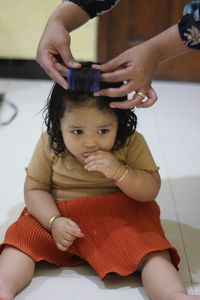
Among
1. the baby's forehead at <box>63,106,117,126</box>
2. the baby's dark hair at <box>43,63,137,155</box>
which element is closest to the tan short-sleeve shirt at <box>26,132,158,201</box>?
the baby's dark hair at <box>43,63,137,155</box>

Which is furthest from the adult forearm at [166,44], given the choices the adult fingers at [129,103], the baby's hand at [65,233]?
the baby's hand at [65,233]

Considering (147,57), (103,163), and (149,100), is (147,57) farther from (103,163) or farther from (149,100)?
A: (103,163)

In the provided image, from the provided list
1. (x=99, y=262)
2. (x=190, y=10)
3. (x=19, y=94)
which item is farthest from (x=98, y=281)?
(x=19, y=94)

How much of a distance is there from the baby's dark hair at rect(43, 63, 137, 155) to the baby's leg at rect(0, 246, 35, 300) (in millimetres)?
227

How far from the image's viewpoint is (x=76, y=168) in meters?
1.12

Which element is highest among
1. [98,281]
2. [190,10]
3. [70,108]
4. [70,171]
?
[190,10]

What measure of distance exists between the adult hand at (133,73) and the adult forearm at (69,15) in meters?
0.21

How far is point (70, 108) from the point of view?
3.32ft

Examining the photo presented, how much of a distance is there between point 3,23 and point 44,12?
0.57 feet

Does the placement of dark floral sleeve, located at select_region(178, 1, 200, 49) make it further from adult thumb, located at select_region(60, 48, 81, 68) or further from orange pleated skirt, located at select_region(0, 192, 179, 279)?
orange pleated skirt, located at select_region(0, 192, 179, 279)

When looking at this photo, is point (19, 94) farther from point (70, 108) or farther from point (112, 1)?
point (70, 108)

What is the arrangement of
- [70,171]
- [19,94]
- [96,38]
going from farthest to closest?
[96,38] → [19,94] → [70,171]

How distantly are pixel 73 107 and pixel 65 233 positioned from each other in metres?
0.25

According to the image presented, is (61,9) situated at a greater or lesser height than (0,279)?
greater
